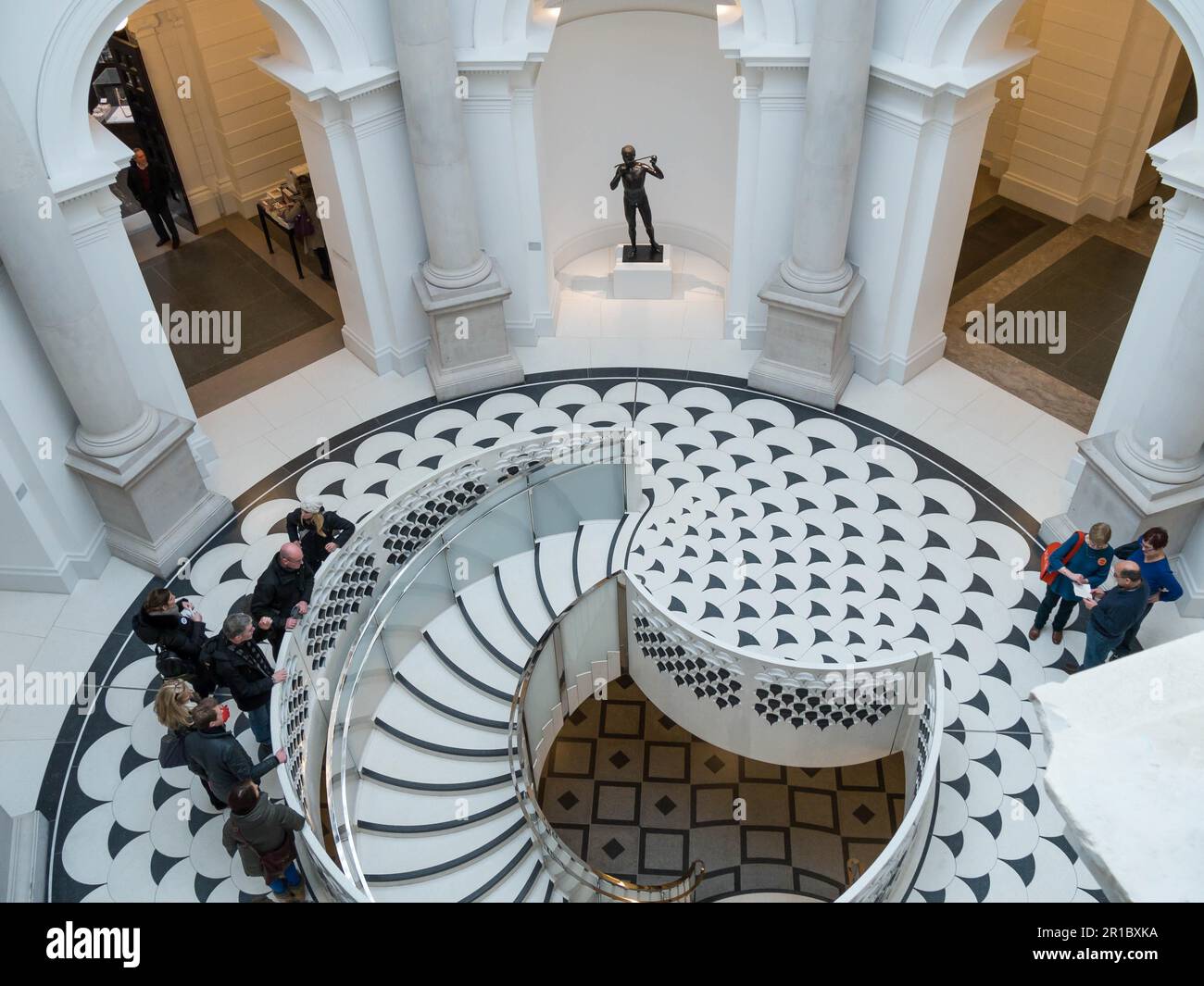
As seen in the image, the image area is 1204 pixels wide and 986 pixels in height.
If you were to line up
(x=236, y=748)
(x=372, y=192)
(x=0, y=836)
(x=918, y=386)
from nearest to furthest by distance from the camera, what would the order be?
(x=236, y=748) → (x=0, y=836) → (x=372, y=192) → (x=918, y=386)

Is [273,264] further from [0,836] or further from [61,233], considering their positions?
[0,836]

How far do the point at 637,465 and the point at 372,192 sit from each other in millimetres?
3982

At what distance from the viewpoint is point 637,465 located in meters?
9.95

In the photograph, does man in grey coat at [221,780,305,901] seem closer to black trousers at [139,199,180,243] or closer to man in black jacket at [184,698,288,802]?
man in black jacket at [184,698,288,802]

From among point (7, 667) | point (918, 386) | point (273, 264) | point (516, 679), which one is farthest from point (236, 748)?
point (273, 264)

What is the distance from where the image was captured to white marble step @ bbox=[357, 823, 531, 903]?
7609mm

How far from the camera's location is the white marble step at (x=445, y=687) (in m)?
8.84

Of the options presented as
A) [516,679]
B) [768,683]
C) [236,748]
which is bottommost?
[516,679]

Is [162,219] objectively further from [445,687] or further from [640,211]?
[445,687]

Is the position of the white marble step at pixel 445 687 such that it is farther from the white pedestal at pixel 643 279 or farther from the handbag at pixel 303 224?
the handbag at pixel 303 224

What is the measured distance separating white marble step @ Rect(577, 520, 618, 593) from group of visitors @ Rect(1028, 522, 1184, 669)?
3.78m

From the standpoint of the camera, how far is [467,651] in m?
9.25

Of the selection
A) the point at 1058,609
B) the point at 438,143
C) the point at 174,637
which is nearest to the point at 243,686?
the point at 174,637

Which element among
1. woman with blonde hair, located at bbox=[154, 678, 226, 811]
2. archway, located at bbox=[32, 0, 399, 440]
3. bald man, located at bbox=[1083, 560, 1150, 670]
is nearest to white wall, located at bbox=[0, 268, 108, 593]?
archway, located at bbox=[32, 0, 399, 440]
